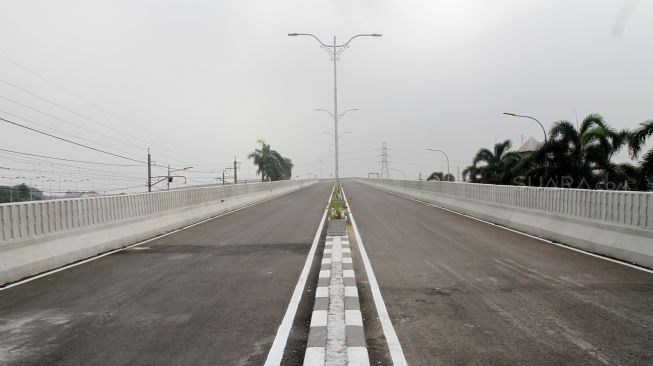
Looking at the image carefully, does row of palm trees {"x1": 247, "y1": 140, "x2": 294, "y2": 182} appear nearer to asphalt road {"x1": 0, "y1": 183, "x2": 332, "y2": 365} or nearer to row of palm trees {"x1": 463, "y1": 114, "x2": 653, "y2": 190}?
row of palm trees {"x1": 463, "y1": 114, "x2": 653, "y2": 190}

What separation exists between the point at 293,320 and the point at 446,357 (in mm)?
1920

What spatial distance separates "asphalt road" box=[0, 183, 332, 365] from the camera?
4707 millimetres

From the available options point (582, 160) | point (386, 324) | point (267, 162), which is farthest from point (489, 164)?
point (386, 324)

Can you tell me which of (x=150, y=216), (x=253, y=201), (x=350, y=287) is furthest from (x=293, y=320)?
(x=253, y=201)

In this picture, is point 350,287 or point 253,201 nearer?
point 350,287

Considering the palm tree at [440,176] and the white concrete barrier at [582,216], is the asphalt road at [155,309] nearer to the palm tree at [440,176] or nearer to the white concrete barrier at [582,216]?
the white concrete barrier at [582,216]

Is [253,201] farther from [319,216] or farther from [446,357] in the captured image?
[446,357]

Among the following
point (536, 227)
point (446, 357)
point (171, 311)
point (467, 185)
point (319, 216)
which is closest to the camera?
point (446, 357)

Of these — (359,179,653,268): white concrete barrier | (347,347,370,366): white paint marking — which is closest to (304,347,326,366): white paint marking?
(347,347,370,366): white paint marking

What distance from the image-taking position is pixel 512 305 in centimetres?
626

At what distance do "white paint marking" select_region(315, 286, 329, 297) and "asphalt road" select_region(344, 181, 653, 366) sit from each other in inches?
21.5

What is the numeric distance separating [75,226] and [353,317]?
25.0 ft

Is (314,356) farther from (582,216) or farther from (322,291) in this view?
(582,216)

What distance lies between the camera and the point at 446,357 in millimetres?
4504
